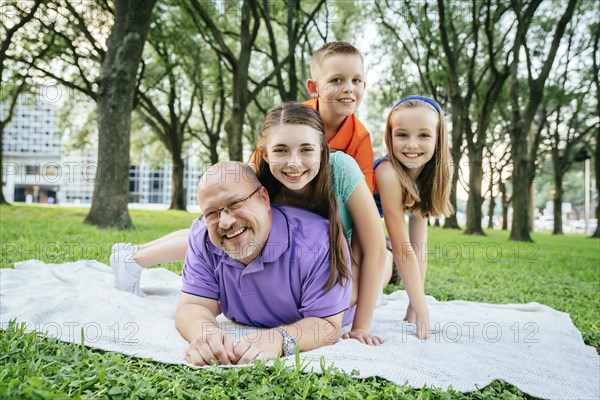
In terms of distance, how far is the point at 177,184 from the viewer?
23797mm

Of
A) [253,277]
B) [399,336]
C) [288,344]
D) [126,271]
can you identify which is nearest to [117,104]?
[126,271]

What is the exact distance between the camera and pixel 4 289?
11.5 feet

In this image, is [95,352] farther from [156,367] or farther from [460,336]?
[460,336]

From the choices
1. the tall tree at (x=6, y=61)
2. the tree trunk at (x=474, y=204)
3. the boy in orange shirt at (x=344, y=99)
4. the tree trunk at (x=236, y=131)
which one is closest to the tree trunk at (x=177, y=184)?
the tall tree at (x=6, y=61)

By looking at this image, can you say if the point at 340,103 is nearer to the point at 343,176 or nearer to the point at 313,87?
the point at 313,87

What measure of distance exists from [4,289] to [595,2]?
18.3m

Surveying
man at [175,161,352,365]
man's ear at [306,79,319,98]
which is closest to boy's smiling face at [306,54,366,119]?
man's ear at [306,79,319,98]

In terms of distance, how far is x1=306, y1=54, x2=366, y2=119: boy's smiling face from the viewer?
3.23m

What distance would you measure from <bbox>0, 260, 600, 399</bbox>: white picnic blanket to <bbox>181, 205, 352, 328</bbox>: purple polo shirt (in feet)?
0.73

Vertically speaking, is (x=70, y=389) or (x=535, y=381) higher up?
(x=70, y=389)

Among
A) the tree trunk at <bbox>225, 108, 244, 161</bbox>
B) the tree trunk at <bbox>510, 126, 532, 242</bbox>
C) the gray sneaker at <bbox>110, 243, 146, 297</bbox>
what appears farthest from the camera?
the tree trunk at <bbox>510, 126, 532, 242</bbox>

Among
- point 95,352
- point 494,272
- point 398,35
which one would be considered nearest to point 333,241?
point 95,352

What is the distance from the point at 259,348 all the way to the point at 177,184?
2252 cm

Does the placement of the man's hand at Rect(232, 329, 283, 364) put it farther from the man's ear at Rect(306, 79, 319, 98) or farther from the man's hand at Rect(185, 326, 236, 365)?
the man's ear at Rect(306, 79, 319, 98)
